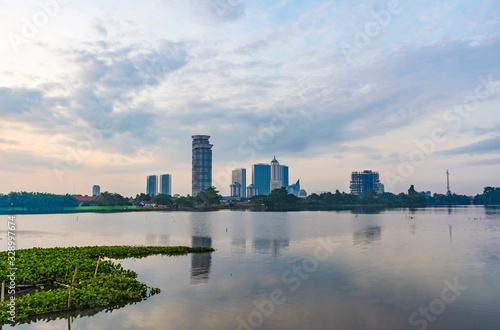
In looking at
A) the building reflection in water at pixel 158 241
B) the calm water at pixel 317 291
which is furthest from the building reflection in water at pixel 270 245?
the building reflection in water at pixel 158 241

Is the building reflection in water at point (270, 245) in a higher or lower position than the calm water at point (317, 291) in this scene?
higher

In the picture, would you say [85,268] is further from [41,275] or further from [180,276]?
[180,276]

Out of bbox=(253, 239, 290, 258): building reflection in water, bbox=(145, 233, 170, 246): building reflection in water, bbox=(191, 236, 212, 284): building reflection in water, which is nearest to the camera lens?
bbox=(191, 236, 212, 284): building reflection in water

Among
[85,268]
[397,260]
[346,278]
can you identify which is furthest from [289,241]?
[85,268]

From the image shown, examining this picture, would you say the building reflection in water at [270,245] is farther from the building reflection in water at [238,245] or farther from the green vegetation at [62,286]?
the green vegetation at [62,286]

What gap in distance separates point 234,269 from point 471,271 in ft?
73.8

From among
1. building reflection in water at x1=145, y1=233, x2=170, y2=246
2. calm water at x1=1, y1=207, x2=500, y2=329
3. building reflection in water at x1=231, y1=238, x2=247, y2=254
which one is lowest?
calm water at x1=1, y1=207, x2=500, y2=329

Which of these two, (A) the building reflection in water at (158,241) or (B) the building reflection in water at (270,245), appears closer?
(B) the building reflection in water at (270,245)

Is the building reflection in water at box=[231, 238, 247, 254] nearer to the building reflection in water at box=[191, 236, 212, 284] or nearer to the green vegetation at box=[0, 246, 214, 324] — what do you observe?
the building reflection in water at box=[191, 236, 212, 284]

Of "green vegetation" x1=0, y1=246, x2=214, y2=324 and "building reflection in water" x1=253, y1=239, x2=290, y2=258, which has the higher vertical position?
"green vegetation" x1=0, y1=246, x2=214, y2=324

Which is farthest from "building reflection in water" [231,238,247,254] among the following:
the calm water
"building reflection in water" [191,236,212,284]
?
"building reflection in water" [191,236,212,284]

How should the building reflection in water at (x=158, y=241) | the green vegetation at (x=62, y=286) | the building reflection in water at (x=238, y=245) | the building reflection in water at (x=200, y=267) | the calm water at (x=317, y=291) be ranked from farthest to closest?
the building reflection in water at (x=158, y=241)
the building reflection in water at (x=238, y=245)
the building reflection in water at (x=200, y=267)
the green vegetation at (x=62, y=286)
the calm water at (x=317, y=291)

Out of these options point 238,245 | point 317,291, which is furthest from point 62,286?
point 238,245

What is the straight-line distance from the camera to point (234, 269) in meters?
36.1
